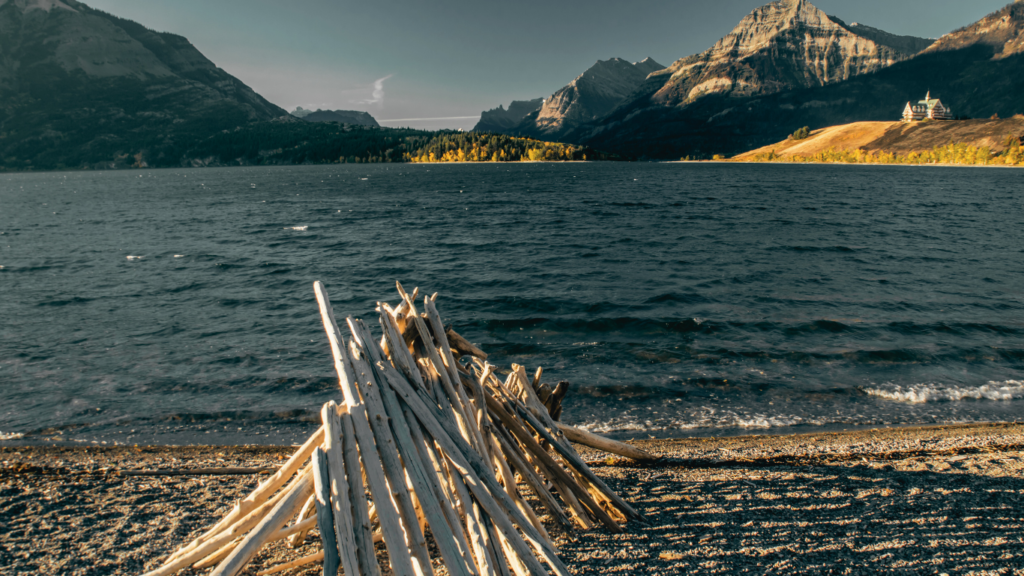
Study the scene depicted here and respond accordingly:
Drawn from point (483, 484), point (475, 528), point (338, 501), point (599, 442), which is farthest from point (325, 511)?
point (599, 442)

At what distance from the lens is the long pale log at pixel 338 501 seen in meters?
3.32

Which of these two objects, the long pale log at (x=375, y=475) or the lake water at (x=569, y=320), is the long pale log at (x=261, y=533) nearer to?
the long pale log at (x=375, y=475)

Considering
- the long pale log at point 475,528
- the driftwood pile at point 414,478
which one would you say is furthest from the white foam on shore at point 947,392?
the long pale log at point 475,528

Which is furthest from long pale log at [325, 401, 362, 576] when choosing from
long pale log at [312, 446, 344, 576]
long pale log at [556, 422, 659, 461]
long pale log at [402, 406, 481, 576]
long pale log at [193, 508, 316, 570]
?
long pale log at [556, 422, 659, 461]

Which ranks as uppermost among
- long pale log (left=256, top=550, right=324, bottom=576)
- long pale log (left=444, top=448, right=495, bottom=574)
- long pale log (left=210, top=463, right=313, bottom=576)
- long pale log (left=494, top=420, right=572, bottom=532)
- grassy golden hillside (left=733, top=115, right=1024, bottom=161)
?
grassy golden hillside (left=733, top=115, right=1024, bottom=161)

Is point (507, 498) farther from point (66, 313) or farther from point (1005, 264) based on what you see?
point (1005, 264)

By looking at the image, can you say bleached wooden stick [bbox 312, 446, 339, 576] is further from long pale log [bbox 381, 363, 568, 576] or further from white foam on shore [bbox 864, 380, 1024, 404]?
white foam on shore [bbox 864, 380, 1024, 404]

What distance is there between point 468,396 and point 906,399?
11.2 meters

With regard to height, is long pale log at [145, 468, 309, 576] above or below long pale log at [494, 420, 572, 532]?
above

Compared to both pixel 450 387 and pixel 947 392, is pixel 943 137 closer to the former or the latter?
pixel 947 392

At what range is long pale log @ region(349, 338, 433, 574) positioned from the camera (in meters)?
3.61

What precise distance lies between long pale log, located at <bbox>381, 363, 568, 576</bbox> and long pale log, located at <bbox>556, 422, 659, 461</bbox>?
2.19 metres

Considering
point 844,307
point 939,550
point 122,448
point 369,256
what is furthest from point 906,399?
point 369,256

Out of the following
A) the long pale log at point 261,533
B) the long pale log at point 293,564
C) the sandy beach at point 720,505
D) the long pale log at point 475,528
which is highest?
the long pale log at point 261,533
